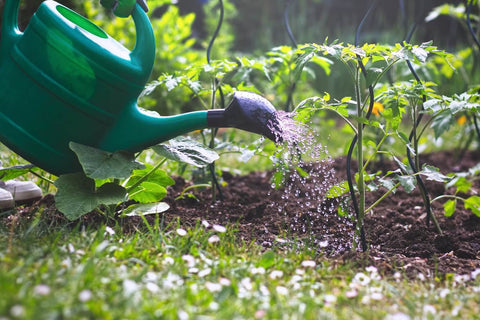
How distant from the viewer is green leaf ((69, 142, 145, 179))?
1521 millimetres

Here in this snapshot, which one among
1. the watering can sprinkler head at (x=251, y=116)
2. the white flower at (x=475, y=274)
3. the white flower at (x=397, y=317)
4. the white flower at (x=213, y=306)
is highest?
the watering can sprinkler head at (x=251, y=116)

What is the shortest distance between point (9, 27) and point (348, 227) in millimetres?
1467

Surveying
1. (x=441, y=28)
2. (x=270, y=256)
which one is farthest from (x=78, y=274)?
(x=441, y=28)

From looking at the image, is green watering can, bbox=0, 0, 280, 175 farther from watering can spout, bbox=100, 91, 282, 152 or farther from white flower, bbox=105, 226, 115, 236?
white flower, bbox=105, 226, 115, 236

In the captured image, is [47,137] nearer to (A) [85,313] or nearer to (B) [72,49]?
(B) [72,49]

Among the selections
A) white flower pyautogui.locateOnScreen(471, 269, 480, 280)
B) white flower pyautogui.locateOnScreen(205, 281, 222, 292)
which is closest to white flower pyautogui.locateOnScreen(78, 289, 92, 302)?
white flower pyautogui.locateOnScreen(205, 281, 222, 292)

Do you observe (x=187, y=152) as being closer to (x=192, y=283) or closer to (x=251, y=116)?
(x=251, y=116)

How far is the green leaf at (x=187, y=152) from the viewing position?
65.7 inches

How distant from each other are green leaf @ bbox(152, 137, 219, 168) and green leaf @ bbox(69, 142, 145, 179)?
0.35ft

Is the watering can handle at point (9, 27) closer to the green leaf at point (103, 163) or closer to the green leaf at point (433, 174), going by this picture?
the green leaf at point (103, 163)

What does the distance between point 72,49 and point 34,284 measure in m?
0.77

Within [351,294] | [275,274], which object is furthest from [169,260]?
[351,294]

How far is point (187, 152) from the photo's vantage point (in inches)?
67.7

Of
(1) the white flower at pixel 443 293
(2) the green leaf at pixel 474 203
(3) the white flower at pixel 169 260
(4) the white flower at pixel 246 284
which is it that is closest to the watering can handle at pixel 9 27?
(3) the white flower at pixel 169 260
